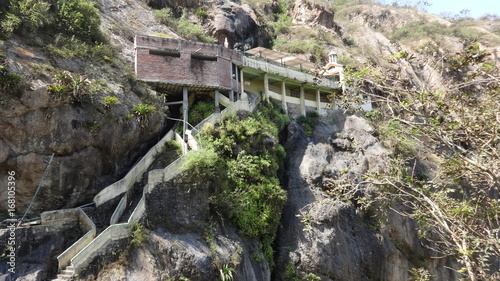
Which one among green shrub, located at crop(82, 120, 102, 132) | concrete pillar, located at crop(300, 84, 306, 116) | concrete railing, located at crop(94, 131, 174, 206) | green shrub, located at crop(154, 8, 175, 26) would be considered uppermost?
green shrub, located at crop(154, 8, 175, 26)

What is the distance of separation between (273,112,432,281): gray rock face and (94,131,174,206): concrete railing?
7298 mm

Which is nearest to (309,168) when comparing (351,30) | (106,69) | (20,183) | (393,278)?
(393,278)

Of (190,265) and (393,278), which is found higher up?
(190,265)

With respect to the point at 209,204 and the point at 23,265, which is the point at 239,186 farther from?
the point at 23,265

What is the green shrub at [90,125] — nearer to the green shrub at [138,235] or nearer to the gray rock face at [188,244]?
the gray rock face at [188,244]

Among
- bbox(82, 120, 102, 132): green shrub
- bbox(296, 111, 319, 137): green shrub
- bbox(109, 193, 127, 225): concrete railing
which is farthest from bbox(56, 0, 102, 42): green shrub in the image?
bbox(296, 111, 319, 137): green shrub

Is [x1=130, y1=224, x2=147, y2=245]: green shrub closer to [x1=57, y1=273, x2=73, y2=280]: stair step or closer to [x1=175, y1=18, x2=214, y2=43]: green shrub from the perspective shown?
[x1=57, y1=273, x2=73, y2=280]: stair step

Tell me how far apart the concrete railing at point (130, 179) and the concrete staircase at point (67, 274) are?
3.00 meters

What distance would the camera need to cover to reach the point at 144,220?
44.2 ft

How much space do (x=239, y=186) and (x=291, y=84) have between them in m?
12.6

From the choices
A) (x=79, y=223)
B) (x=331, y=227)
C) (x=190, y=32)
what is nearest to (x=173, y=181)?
(x=79, y=223)

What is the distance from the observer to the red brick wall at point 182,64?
1939cm

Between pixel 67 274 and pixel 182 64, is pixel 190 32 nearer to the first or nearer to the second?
pixel 182 64

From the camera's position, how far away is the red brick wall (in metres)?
19.4
